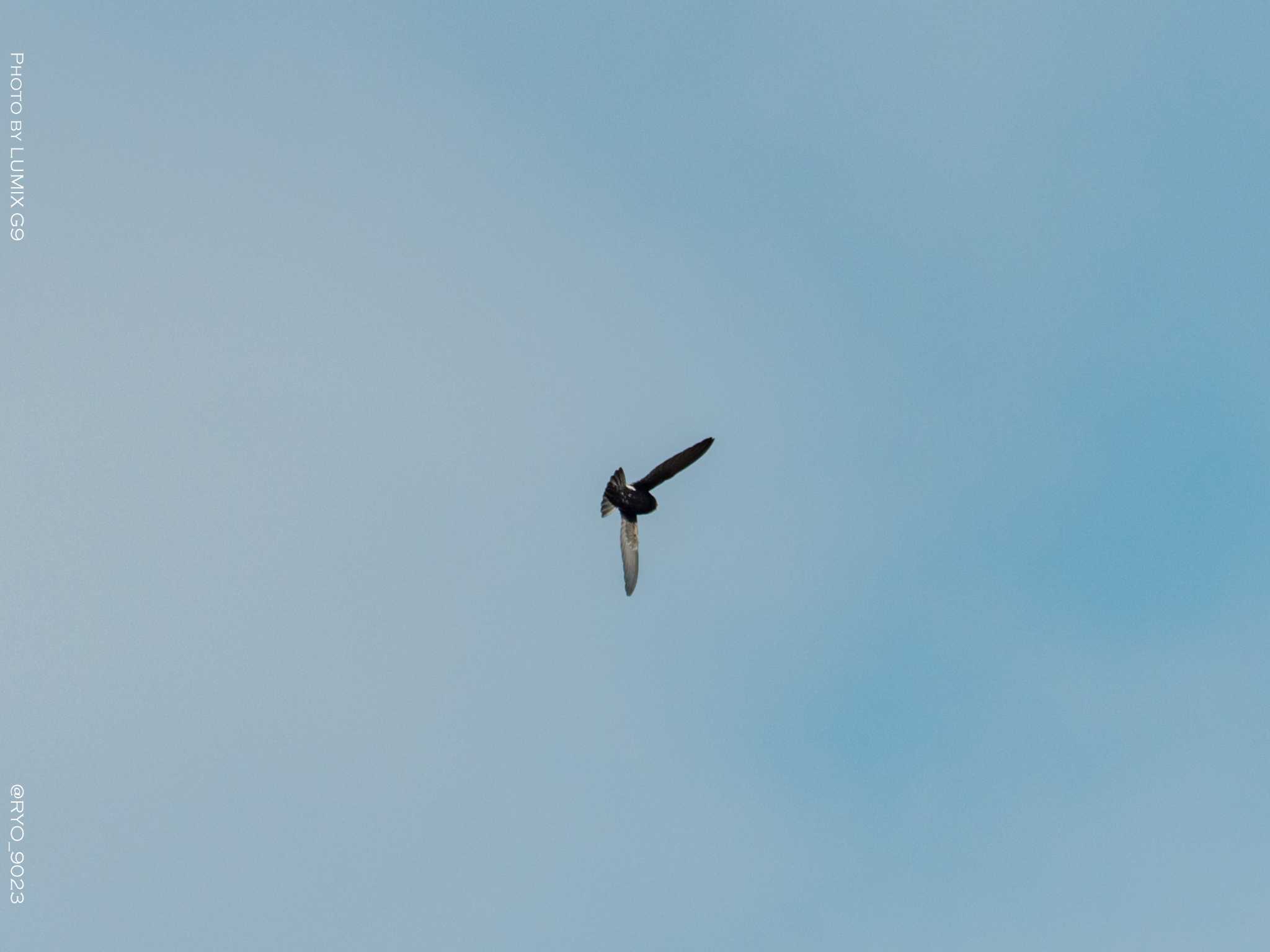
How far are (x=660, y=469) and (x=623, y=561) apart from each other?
356cm

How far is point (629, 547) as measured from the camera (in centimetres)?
9438

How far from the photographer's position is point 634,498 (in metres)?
93.8

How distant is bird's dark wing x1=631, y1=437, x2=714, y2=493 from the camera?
307 feet

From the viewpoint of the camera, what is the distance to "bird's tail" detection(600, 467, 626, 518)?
93500 mm

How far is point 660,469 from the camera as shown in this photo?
308 feet

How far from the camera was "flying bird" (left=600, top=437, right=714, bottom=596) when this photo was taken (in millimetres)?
93562

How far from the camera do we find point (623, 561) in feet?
309

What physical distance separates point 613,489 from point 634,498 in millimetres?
811

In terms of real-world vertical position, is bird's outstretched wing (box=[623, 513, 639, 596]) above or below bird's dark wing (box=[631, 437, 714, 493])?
below

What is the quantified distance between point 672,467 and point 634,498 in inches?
68.9

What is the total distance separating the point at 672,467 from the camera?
93938 mm

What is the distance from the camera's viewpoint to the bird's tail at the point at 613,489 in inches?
3681

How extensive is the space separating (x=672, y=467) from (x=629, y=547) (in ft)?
10.7

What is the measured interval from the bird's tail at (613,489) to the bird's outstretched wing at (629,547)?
646 millimetres
